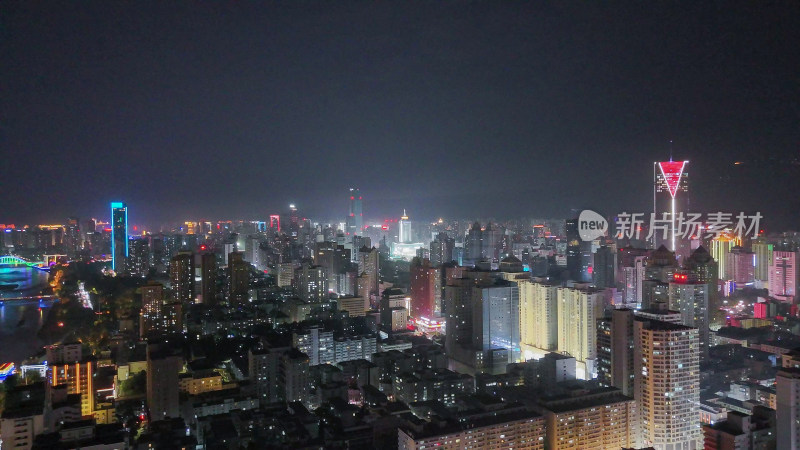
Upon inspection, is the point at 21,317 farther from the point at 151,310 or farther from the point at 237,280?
the point at 237,280

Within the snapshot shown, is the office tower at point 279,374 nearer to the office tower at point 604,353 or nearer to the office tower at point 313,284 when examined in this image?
the office tower at point 604,353

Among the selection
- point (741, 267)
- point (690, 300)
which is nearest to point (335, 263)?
point (690, 300)

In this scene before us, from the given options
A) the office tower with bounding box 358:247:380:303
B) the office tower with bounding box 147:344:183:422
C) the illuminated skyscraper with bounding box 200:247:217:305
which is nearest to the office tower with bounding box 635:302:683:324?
the office tower with bounding box 147:344:183:422

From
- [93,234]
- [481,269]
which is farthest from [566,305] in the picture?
[93,234]

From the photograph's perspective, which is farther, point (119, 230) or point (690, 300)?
point (119, 230)

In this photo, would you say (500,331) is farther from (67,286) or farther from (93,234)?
(93,234)

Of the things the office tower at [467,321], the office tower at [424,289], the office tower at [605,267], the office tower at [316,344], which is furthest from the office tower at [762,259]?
the office tower at [316,344]
